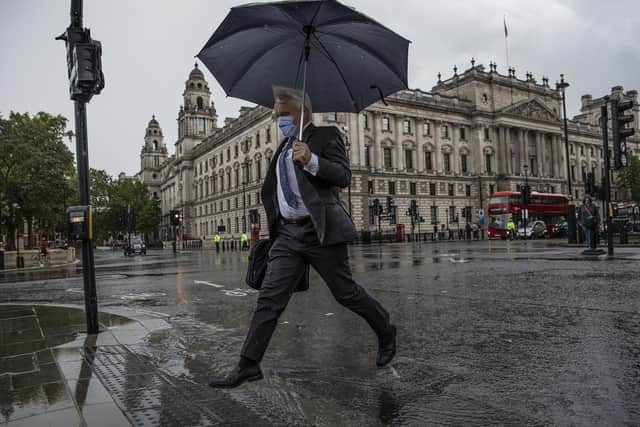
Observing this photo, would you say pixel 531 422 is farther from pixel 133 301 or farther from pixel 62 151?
pixel 62 151

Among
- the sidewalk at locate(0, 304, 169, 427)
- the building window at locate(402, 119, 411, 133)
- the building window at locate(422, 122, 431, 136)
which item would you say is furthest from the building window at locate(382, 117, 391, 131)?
the sidewalk at locate(0, 304, 169, 427)

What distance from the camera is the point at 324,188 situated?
307cm

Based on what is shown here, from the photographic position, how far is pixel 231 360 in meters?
3.75

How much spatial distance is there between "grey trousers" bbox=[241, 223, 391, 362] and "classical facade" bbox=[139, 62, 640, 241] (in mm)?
44660

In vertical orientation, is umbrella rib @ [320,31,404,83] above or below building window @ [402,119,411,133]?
below

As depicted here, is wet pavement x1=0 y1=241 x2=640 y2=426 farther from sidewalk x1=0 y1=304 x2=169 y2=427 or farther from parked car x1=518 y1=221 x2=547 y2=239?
parked car x1=518 y1=221 x2=547 y2=239

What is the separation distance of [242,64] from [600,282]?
273 inches

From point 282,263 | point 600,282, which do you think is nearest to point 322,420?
point 282,263

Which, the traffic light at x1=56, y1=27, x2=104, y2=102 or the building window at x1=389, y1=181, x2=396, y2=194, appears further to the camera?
the building window at x1=389, y1=181, x2=396, y2=194

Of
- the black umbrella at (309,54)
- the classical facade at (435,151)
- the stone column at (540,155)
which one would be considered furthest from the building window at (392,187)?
the black umbrella at (309,54)

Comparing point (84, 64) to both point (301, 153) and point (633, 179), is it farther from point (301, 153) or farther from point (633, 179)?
point (633, 179)

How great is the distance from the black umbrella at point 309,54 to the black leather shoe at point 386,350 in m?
1.71

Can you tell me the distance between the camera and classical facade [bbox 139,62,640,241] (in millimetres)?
54656

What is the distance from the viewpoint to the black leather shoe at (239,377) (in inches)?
111
